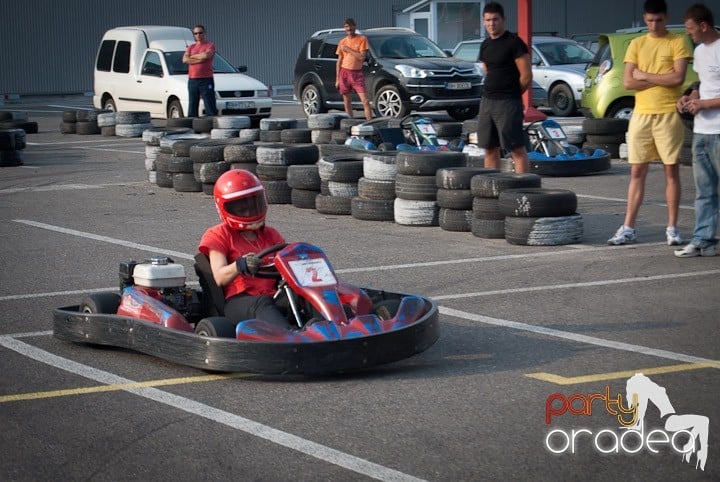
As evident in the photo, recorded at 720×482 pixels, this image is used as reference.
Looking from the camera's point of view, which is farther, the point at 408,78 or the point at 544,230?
the point at 408,78

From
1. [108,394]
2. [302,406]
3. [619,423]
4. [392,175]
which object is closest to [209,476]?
[302,406]

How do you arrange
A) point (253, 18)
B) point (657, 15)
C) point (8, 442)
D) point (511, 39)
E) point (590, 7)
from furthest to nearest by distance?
point (590, 7) → point (253, 18) → point (511, 39) → point (657, 15) → point (8, 442)

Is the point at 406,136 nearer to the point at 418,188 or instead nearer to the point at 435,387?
the point at 418,188

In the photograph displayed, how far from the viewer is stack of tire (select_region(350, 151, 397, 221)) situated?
10422 mm

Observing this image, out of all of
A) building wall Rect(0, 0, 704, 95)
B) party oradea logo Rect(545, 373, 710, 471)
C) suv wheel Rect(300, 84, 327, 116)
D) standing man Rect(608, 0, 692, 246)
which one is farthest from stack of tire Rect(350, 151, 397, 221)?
building wall Rect(0, 0, 704, 95)

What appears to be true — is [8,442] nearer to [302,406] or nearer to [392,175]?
[302,406]

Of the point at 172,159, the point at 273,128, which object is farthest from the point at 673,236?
the point at 273,128

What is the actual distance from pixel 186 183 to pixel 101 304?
6.72 meters

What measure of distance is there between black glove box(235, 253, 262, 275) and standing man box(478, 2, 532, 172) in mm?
4830

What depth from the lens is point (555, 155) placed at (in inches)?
527

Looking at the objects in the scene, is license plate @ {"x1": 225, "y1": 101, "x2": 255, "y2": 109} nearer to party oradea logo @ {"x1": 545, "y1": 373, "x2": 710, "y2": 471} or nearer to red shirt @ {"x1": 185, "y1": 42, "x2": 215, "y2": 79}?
red shirt @ {"x1": 185, "y1": 42, "x2": 215, "y2": 79}

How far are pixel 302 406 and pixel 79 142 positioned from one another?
52.4ft

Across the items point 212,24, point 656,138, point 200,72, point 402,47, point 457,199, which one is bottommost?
point 457,199

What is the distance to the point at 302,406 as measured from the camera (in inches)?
196
